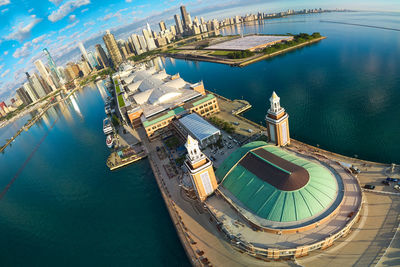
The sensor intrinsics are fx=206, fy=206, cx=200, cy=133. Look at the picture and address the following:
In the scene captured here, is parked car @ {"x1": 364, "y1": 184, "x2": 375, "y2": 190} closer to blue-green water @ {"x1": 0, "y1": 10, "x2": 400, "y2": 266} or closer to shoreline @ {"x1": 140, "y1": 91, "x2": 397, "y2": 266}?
shoreline @ {"x1": 140, "y1": 91, "x2": 397, "y2": 266}

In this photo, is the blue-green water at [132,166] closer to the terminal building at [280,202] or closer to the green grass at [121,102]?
the terminal building at [280,202]

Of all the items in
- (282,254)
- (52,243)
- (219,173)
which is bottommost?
(52,243)

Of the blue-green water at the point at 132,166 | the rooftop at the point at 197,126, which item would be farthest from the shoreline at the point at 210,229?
the rooftop at the point at 197,126

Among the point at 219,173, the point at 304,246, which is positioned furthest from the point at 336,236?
the point at 219,173

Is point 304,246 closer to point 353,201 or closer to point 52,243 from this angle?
point 353,201

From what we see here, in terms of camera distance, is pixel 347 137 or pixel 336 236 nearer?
pixel 336 236

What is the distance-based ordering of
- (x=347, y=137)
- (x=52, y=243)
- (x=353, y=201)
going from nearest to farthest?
(x=353, y=201)
(x=52, y=243)
(x=347, y=137)

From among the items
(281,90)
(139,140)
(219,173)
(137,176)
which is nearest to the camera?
(219,173)
